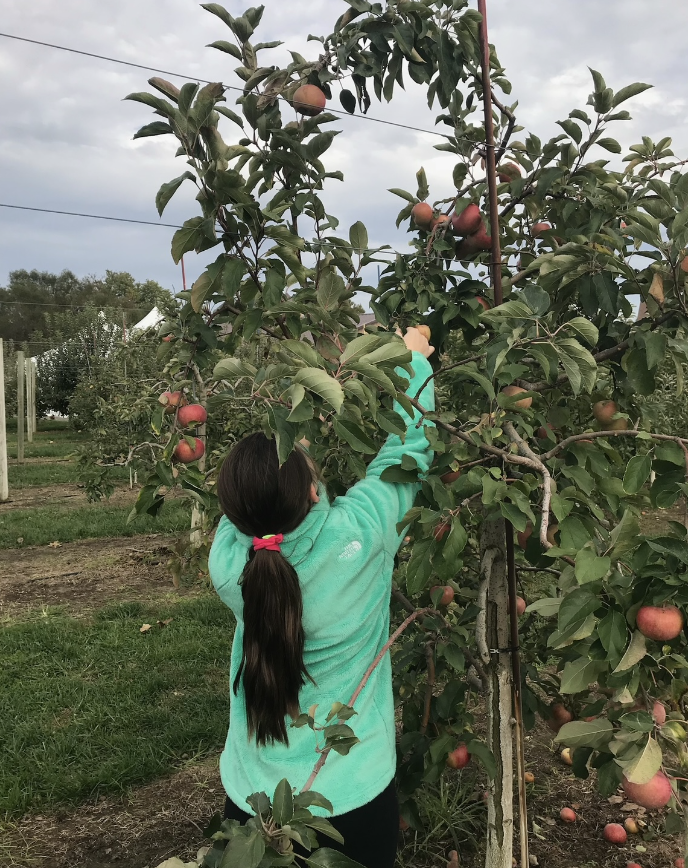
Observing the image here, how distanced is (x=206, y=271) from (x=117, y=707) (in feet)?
8.24

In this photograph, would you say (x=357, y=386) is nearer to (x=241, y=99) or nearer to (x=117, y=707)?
(x=241, y=99)

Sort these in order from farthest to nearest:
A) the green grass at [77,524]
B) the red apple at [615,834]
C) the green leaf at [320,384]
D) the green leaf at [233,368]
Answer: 1. the green grass at [77,524]
2. the red apple at [615,834]
3. the green leaf at [233,368]
4. the green leaf at [320,384]

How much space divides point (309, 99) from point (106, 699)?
9.28 feet

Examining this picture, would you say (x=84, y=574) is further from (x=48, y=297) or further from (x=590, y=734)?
(x=48, y=297)

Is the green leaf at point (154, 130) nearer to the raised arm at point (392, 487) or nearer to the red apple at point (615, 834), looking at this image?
the raised arm at point (392, 487)

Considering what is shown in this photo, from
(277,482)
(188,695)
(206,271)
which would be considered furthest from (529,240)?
(188,695)

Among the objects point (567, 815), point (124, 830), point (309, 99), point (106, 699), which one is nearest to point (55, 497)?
point (106, 699)

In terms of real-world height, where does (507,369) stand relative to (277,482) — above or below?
above

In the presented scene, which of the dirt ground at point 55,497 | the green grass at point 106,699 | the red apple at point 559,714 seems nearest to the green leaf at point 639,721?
the red apple at point 559,714

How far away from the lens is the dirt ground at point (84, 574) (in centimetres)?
479

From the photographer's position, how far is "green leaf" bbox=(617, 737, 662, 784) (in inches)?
39.1

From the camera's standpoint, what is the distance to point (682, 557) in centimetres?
95

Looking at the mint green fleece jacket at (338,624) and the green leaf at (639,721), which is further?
the mint green fleece jacket at (338,624)

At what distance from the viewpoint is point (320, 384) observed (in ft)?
3.16
